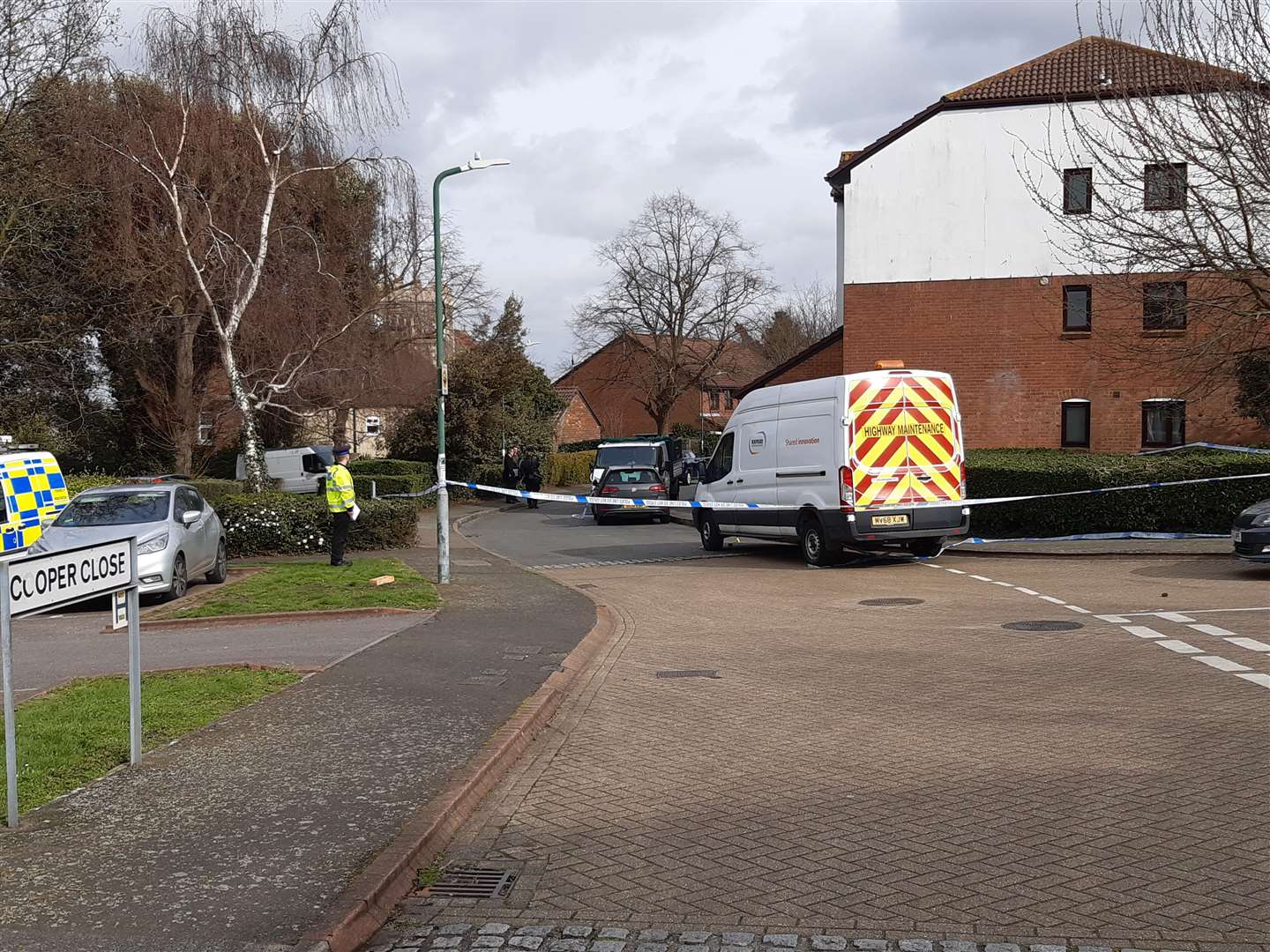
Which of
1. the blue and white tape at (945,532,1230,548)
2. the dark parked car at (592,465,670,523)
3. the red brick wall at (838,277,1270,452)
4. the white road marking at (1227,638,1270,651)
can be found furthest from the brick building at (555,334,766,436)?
A: the white road marking at (1227,638,1270,651)

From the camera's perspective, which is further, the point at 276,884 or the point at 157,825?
the point at 157,825

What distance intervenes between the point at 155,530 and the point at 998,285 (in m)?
22.2

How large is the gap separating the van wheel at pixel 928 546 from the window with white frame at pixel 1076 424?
13.2 metres

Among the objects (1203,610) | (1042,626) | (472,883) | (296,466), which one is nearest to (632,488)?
(296,466)

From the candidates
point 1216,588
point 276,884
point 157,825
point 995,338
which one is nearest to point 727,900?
point 276,884

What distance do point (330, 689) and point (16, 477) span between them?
6965mm

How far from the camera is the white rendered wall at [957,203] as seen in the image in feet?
99.9

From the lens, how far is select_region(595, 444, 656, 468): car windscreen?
35938mm

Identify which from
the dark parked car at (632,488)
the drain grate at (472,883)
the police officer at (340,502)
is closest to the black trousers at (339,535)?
the police officer at (340,502)

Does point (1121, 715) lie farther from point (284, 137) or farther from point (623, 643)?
point (284, 137)

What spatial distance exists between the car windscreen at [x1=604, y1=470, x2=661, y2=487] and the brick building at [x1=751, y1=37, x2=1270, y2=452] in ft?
20.7

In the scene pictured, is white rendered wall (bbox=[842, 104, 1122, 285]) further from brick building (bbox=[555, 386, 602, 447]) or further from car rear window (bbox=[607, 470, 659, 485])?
brick building (bbox=[555, 386, 602, 447])

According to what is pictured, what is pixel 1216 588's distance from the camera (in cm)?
1418

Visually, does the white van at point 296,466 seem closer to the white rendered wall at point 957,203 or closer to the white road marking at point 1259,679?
the white rendered wall at point 957,203
